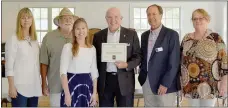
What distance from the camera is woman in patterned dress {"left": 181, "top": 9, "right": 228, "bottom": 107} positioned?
6.13 feet

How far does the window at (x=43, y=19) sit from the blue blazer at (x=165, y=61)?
2.36ft

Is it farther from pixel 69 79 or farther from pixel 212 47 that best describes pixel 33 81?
pixel 212 47

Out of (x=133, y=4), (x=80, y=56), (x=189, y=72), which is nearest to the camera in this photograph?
(x=80, y=56)

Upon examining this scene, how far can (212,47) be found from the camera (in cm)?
187

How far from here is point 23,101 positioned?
192cm

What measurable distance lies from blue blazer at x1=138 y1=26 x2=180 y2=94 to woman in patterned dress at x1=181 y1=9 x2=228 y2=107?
74mm

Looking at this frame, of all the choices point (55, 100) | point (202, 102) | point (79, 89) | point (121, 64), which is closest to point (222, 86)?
point (202, 102)

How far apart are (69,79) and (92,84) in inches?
6.8

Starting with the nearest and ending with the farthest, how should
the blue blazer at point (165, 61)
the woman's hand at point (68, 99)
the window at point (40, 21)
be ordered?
1. the woman's hand at point (68, 99)
2. the blue blazer at point (165, 61)
3. the window at point (40, 21)

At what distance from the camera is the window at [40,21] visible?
201 centimetres

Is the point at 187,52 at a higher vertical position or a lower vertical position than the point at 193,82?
higher

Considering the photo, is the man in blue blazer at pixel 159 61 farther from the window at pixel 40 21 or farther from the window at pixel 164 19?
the window at pixel 40 21

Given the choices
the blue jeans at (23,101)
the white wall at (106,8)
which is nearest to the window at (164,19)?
the white wall at (106,8)

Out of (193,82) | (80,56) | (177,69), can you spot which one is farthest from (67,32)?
(193,82)
